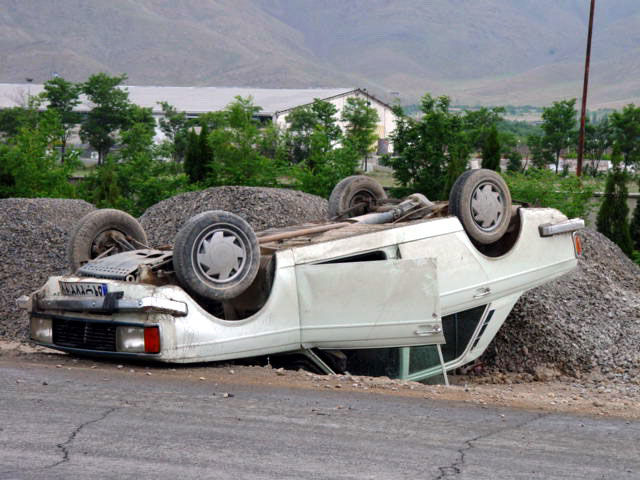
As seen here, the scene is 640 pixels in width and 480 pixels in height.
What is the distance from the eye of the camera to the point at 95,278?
680 cm

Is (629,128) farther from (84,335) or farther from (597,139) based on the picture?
(84,335)

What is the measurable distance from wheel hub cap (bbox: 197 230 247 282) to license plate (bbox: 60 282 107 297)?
761mm

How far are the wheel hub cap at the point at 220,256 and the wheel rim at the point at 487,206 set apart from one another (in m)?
2.49

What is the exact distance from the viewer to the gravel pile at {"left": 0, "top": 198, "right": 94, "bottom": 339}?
1110cm

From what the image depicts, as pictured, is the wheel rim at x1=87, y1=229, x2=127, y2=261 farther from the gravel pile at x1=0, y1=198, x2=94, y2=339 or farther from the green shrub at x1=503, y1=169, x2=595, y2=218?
the green shrub at x1=503, y1=169, x2=595, y2=218

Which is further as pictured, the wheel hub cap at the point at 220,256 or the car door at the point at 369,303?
the car door at the point at 369,303

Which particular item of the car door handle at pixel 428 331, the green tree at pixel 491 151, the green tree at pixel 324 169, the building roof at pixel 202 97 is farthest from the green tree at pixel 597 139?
the car door handle at pixel 428 331

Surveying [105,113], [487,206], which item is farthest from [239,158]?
[105,113]

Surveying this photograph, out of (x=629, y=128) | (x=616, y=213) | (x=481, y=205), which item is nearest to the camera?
(x=481, y=205)

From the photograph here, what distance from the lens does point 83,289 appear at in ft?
21.7

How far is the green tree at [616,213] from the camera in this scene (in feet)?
59.9

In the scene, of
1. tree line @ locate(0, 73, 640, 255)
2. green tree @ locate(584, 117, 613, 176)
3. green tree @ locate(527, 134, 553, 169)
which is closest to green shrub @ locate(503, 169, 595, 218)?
tree line @ locate(0, 73, 640, 255)

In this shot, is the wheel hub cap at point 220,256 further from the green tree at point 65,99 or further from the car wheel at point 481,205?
the green tree at point 65,99

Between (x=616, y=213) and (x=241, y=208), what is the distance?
29.6 ft
